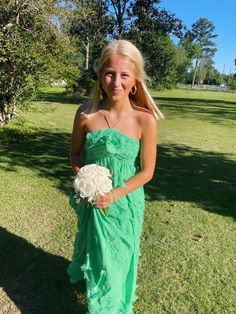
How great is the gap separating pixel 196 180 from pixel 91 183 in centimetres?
567

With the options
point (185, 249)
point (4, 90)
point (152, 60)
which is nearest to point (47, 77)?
point (4, 90)

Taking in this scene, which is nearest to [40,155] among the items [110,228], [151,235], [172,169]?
[172,169]

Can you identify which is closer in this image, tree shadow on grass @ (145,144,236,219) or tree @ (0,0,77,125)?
tree shadow on grass @ (145,144,236,219)

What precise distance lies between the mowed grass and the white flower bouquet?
5.18 ft

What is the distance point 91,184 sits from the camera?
225cm

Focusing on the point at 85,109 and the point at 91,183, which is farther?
the point at 85,109

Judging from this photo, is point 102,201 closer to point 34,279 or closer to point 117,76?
point 117,76

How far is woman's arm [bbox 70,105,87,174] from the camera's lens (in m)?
2.72

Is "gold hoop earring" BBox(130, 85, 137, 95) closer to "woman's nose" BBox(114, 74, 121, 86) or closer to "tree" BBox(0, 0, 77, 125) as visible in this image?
"woman's nose" BBox(114, 74, 121, 86)

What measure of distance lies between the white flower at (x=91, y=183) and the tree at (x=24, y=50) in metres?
8.10

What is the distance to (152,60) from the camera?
26609 mm

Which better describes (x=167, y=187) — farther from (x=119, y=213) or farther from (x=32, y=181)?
(x=119, y=213)

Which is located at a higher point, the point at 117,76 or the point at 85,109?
the point at 117,76

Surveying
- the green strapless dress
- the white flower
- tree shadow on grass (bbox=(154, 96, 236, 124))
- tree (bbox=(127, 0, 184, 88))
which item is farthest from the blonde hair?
tree (bbox=(127, 0, 184, 88))
